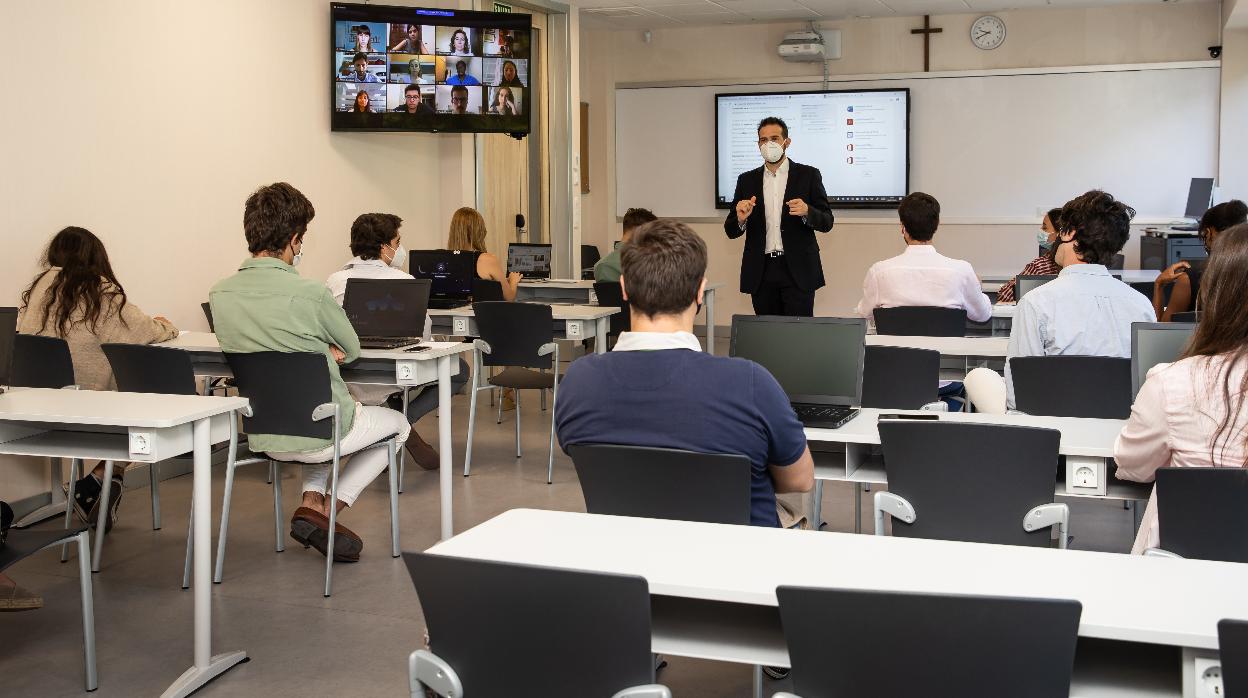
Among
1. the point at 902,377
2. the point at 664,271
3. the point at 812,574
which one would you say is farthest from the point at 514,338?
the point at 812,574

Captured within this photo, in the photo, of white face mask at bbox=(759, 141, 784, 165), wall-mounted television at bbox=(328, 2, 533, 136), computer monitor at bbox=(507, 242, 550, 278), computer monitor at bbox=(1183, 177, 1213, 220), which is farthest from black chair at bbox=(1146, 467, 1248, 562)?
computer monitor at bbox=(1183, 177, 1213, 220)

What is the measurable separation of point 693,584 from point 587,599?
0.80 ft

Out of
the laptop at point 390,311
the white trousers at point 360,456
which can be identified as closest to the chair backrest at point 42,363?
the white trousers at point 360,456

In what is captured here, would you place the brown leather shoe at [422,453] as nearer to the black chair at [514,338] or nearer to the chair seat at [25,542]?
the black chair at [514,338]

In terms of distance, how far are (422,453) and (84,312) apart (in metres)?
1.96

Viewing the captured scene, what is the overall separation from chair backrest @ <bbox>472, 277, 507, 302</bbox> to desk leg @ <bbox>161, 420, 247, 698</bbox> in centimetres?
385

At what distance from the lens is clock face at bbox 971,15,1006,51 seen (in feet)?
34.0

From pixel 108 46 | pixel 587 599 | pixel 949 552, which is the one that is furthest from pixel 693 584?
pixel 108 46

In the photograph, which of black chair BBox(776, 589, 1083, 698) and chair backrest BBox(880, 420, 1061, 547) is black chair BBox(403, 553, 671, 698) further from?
chair backrest BBox(880, 420, 1061, 547)

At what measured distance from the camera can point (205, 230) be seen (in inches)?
246

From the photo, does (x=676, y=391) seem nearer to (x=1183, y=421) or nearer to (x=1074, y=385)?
(x=1183, y=421)

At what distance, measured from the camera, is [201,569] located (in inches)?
131

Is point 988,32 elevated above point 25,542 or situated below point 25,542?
above

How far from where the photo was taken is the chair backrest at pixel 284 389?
13.5 feet
